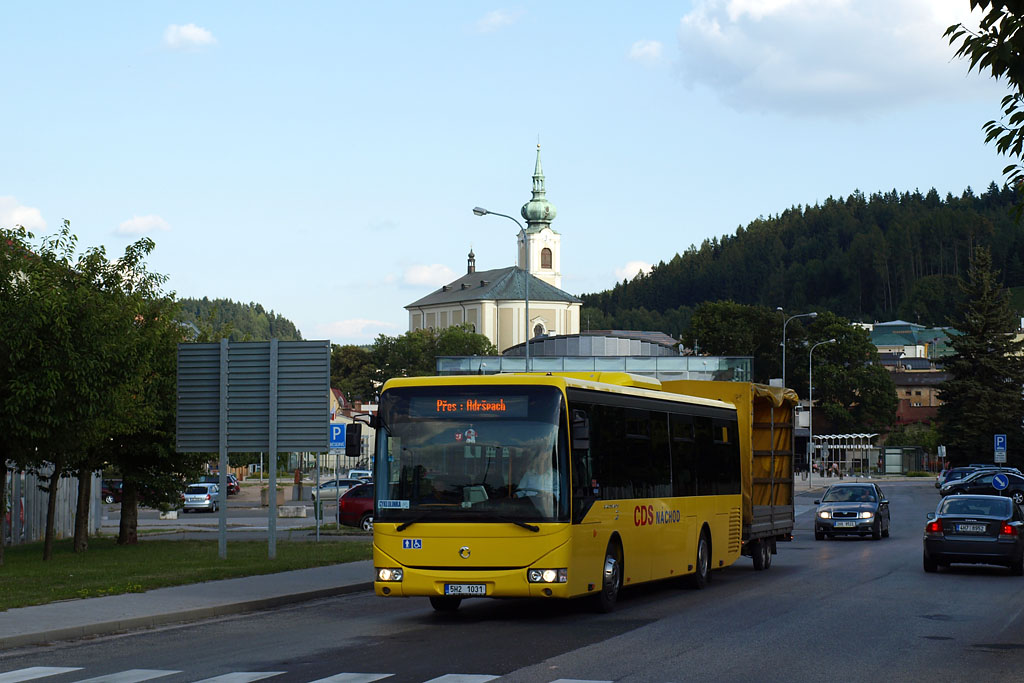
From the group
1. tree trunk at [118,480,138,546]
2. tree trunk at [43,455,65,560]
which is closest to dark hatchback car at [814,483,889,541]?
tree trunk at [118,480,138,546]

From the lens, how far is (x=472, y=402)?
52.3 feet

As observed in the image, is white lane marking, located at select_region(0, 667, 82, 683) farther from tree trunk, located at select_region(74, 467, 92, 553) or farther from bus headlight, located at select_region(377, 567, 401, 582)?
tree trunk, located at select_region(74, 467, 92, 553)

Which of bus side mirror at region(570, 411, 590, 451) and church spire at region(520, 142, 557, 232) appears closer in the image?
bus side mirror at region(570, 411, 590, 451)

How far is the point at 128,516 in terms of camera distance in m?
31.3

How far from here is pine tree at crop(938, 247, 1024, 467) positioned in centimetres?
8850

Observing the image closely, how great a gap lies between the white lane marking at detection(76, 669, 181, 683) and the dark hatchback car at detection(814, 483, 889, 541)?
87.8 ft

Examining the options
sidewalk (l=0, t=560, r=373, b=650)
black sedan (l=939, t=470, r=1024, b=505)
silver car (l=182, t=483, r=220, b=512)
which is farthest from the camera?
black sedan (l=939, t=470, r=1024, b=505)

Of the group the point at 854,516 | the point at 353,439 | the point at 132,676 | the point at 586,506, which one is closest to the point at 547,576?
the point at 586,506

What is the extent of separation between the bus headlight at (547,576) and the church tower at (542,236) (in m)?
159

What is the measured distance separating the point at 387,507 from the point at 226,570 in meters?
6.99

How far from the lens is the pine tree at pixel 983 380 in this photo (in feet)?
290

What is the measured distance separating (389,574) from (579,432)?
2760 millimetres

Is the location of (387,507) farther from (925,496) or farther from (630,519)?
(925,496)

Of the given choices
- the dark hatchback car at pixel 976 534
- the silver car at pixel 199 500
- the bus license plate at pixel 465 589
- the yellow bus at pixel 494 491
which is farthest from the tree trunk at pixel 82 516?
the silver car at pixel 199 500
